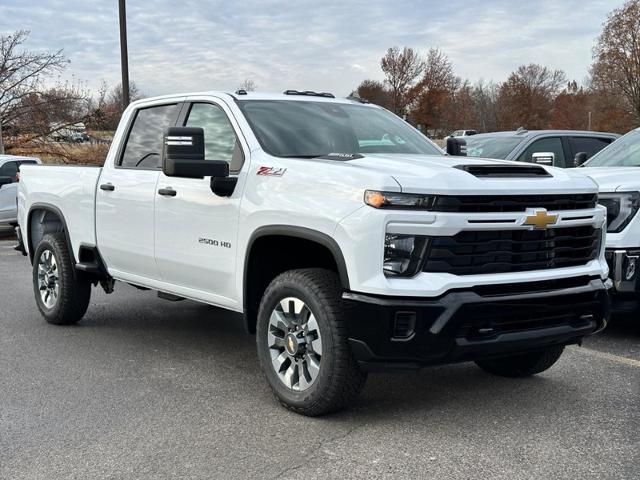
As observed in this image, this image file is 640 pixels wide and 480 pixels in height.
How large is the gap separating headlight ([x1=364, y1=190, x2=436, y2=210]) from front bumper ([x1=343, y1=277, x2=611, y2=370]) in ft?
1.55

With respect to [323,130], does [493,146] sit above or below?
below

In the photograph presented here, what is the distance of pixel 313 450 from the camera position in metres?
3.82

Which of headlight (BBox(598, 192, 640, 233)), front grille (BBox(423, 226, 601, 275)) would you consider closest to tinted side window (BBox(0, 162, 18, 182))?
headlight (BBox(598, 192, 640, 233))

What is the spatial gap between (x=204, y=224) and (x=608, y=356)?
127 inches

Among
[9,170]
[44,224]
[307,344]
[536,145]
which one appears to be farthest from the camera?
[9,170]

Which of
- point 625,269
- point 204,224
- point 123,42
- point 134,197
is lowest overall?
point 625,269

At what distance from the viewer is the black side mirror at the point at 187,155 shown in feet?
14.8

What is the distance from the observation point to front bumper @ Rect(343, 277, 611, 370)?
3.77 m

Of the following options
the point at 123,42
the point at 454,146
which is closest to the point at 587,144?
the point at 454,146

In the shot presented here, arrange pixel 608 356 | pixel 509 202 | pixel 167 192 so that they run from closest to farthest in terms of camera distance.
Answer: pixel 509 202 < pixel 167 192 < pixel 608 356

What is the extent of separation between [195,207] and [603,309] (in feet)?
8.81

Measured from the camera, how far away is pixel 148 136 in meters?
5.99

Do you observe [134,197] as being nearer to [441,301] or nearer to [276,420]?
[276,420]

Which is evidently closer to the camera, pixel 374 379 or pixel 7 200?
pixel 374 379
